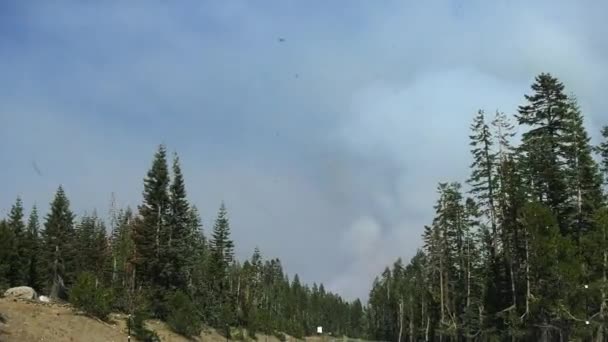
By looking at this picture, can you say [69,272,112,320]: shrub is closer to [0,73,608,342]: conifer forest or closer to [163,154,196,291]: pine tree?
[0,73,608,342]: conifer forest

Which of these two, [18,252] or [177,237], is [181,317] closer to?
[177,237]

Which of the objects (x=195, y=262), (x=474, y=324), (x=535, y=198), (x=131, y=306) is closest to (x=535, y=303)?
(x=535, y=198)

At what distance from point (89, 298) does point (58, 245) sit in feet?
137

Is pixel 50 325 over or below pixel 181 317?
below

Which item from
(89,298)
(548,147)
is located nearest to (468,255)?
(548,147)

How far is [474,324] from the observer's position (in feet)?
186

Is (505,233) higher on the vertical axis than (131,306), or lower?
higher

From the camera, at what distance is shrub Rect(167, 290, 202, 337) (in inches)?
1909

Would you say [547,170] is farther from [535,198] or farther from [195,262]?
[195,262]

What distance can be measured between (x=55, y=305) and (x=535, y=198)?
30776 mm

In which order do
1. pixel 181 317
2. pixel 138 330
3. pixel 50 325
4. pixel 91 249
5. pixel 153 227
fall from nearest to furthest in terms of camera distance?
pixel 50 325
pixel 138 330
pixel 181 317
pixel 153 227
pixel 91 249

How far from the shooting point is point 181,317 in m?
48.3

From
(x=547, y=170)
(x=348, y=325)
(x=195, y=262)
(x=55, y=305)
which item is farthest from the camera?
(x=348, y=325)

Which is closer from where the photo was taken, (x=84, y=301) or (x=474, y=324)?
(x=84, y=301)
